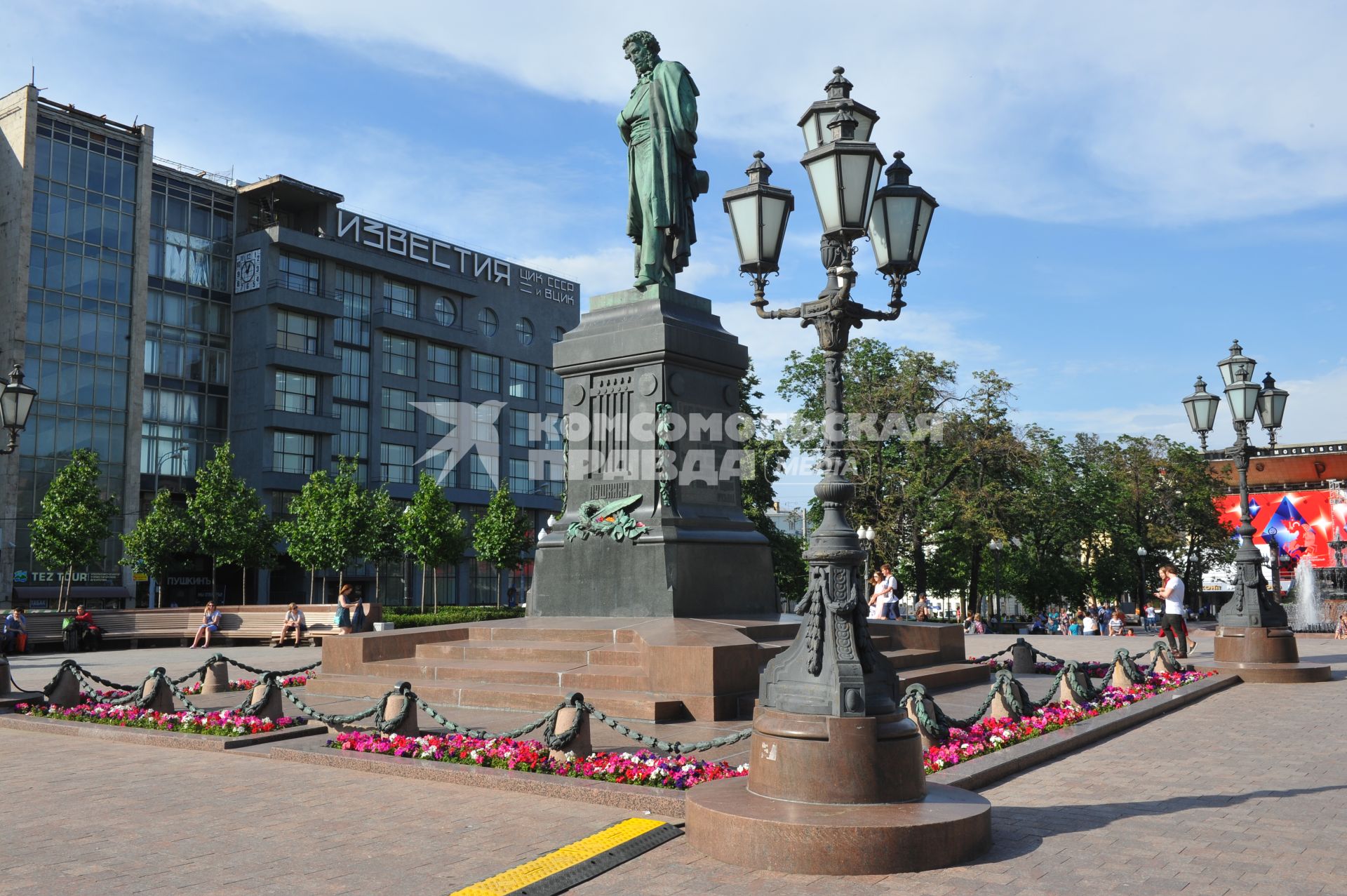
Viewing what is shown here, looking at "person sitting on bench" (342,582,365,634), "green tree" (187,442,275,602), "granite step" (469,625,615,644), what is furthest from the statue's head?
"green tree" (187,442,275,602)

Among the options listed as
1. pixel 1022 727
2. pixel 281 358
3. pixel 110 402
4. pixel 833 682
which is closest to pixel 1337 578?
pixel 1022 727

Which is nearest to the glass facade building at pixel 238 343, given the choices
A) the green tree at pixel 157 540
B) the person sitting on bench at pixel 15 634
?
the green tree at pixel 157 540

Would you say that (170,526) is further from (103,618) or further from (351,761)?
(351,761)

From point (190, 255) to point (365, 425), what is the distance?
12.9 meters

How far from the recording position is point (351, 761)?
897cm

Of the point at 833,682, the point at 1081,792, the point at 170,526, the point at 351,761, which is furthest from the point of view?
the point at 170,526

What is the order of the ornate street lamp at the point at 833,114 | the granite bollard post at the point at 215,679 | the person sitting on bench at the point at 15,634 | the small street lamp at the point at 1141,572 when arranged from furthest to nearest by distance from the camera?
1. the small street lamp at the point at 1141,572
2. the person sitting on bench at the point at 15,634
3. the granite bollard post at the point at 215,679
4. the ornate street lamp at the point at 833,114

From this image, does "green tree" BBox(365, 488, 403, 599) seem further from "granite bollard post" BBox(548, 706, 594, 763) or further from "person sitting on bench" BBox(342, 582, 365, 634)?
"granite bollard post" BBox(548, 706, 594, 763)

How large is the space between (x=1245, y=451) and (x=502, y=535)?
126 ft

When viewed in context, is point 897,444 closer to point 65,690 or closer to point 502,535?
point 502,535

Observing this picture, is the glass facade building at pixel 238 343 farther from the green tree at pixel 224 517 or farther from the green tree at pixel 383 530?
the green tree at pixel 383 530

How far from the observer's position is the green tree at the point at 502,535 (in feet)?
168

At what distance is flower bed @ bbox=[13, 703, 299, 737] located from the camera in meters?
10.6

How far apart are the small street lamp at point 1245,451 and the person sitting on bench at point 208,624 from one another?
26692 mm
